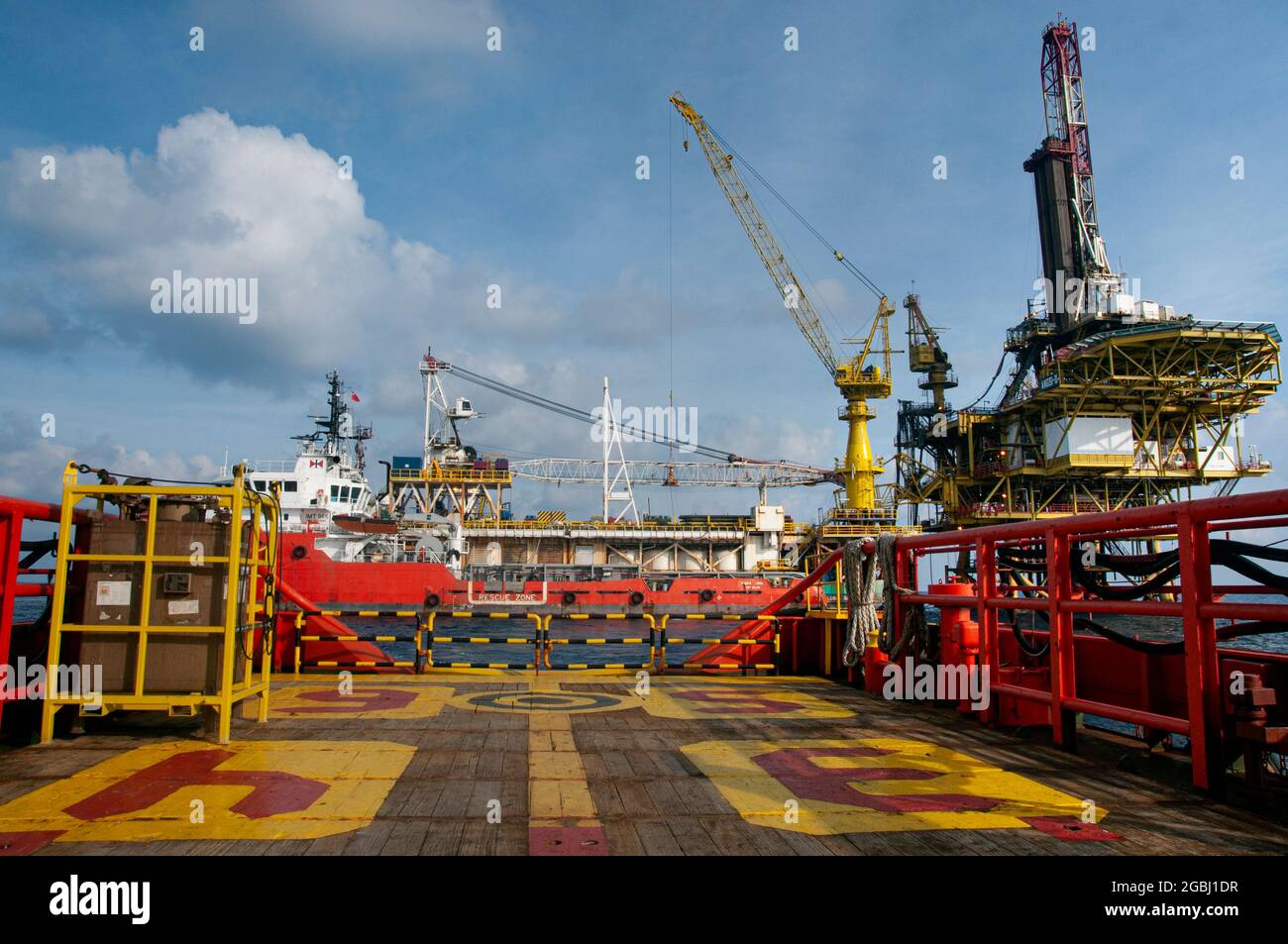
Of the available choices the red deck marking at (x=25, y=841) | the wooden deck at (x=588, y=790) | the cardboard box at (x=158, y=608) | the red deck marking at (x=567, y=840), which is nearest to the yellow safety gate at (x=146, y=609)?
the cardboard box at (x=158, y=608)

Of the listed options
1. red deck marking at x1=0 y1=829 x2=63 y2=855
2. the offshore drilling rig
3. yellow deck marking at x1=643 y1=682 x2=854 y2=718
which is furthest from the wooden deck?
the offshore drilling rig

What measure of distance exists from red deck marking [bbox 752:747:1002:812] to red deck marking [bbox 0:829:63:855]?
13.2 feet

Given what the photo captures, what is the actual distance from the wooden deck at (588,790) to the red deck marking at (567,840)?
2cm

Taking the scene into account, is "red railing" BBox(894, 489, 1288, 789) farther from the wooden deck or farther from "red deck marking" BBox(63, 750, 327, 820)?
"red deck marking" BBox(63, 750, 327, 820)

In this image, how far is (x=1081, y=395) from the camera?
139ft

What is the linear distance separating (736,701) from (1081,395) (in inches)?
1639

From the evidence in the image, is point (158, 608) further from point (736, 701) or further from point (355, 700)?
point (736, 701)

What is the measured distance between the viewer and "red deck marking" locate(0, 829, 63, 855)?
11.5ft

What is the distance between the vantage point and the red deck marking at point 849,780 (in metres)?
4.54

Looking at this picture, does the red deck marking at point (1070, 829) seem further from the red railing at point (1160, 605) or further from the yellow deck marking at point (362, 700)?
the yellow deck marking at point (362, 700)

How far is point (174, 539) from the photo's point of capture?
594 centimetres
